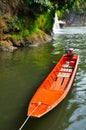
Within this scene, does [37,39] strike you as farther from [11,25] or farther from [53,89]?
[53,89]

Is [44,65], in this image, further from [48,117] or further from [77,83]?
[48,117]

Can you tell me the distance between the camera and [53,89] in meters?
10.0

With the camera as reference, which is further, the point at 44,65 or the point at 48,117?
the point at 44,65

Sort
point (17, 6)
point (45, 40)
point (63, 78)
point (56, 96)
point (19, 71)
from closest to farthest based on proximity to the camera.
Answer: point (56, 96) < point (63, 78) < point (19, 71) < point (17, 6) < point (45, 40)

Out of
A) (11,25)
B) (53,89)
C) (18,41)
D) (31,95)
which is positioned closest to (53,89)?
(53,89)

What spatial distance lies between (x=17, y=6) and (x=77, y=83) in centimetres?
1342

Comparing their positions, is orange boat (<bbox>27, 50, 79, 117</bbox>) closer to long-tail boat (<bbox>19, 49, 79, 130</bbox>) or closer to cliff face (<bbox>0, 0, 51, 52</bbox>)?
→ long-tail boat (<bbox>19, 49, 79, 130</bbox>)

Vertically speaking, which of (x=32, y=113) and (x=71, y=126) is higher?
(x=32, y=113)

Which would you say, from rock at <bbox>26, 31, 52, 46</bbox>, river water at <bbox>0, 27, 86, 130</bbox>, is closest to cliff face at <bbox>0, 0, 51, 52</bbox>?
rock at <bbox>26, 31, 52, 46</bbox>

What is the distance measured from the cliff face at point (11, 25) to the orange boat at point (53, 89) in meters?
7.72

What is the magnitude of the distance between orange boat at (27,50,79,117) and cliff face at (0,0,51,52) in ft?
25.3

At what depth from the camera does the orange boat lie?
764cm

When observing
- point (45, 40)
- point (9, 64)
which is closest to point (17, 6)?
point (45, 40)

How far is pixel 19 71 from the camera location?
13.9 m
